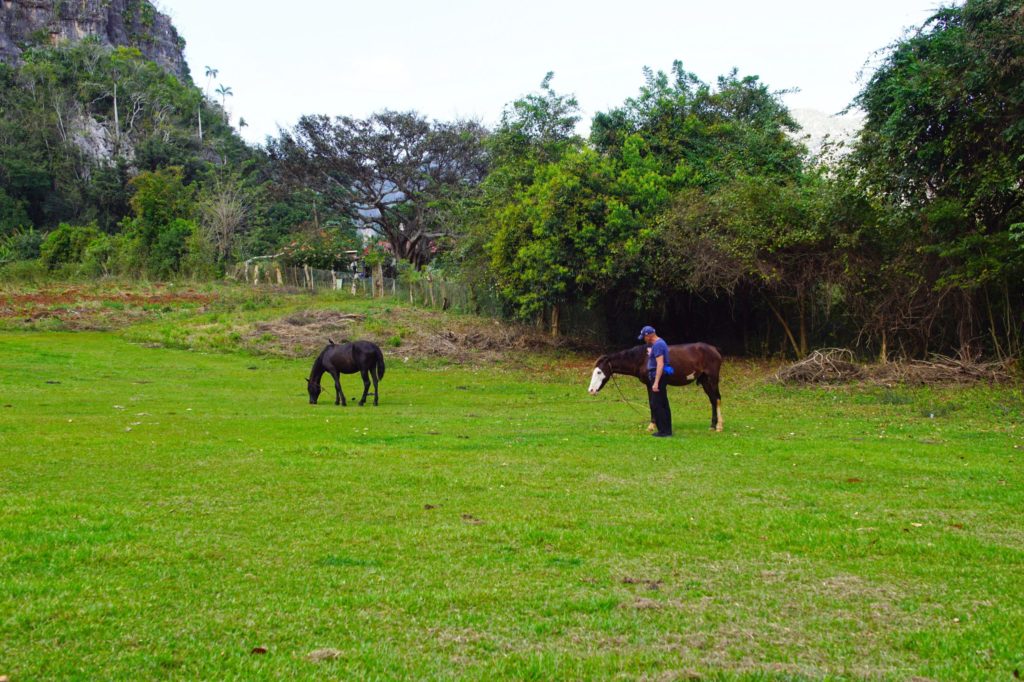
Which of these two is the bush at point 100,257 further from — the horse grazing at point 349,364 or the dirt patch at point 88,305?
the horse grazing at point 349,364

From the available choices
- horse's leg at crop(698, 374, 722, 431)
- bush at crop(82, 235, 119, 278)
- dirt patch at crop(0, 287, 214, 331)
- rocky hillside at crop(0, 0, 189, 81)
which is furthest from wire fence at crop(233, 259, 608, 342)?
rocky hillside at crop(0, 0, 189, 81)

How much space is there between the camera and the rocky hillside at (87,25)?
89250mm

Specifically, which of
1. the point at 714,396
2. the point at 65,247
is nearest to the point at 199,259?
the point at 65,247

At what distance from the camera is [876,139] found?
21812mm

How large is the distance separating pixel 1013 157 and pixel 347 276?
130 ft

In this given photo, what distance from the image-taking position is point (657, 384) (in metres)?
13.8

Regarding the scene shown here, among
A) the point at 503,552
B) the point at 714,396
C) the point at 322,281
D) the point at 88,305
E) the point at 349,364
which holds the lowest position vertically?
the point at 503,552

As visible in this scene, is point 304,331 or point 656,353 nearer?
point 656,353

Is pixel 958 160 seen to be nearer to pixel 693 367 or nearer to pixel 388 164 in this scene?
pixel 693 367

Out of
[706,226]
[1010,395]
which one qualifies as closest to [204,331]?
[706,226]

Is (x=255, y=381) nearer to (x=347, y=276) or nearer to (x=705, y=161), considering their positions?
(x=705, y=161)

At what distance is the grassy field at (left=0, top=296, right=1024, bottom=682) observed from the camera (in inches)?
181

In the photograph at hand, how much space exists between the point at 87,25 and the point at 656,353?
104 metres

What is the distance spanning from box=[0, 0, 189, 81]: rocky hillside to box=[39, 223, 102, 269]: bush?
51.8 metres
